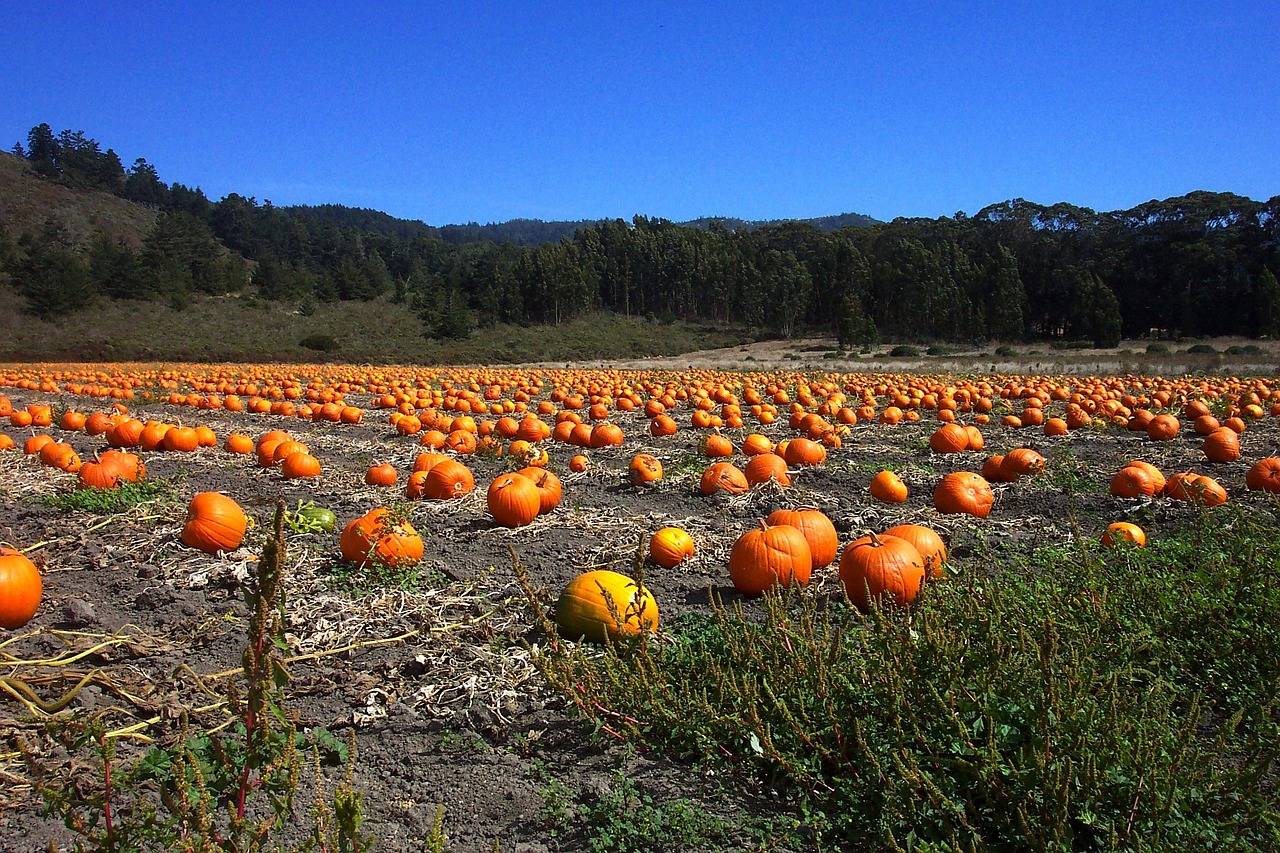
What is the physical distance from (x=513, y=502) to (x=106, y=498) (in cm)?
364

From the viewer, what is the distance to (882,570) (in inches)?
173

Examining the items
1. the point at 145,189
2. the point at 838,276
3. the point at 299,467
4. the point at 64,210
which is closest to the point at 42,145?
the point at 145,189

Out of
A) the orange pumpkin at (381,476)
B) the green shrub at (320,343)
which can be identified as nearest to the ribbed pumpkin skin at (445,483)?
the orange pumpkin at (381,476)

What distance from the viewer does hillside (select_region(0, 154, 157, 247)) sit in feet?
260

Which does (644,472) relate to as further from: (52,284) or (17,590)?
(52,284)

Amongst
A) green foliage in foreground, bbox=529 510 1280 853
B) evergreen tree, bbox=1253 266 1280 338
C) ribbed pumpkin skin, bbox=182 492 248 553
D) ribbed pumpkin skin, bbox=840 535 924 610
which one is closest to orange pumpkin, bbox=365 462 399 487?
ribbed pumpkin skin, bbox=182 492 248 553

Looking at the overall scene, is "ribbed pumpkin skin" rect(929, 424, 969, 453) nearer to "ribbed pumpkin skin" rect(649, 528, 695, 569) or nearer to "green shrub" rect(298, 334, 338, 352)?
"ribbed pumpkin skin" rect(649, 528, 695, 569)

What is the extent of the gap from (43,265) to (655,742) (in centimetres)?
6137

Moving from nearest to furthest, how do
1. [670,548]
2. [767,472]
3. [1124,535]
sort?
[1124,535], [670,548], [767,472]

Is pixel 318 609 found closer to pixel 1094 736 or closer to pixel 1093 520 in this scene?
pixel 1094 736

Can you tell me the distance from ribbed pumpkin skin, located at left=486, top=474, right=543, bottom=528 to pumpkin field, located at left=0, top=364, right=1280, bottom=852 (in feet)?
0.09

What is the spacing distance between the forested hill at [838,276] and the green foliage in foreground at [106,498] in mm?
47568

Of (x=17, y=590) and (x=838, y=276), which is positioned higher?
(x=838, y=276)

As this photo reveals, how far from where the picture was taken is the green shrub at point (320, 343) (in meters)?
43.0
